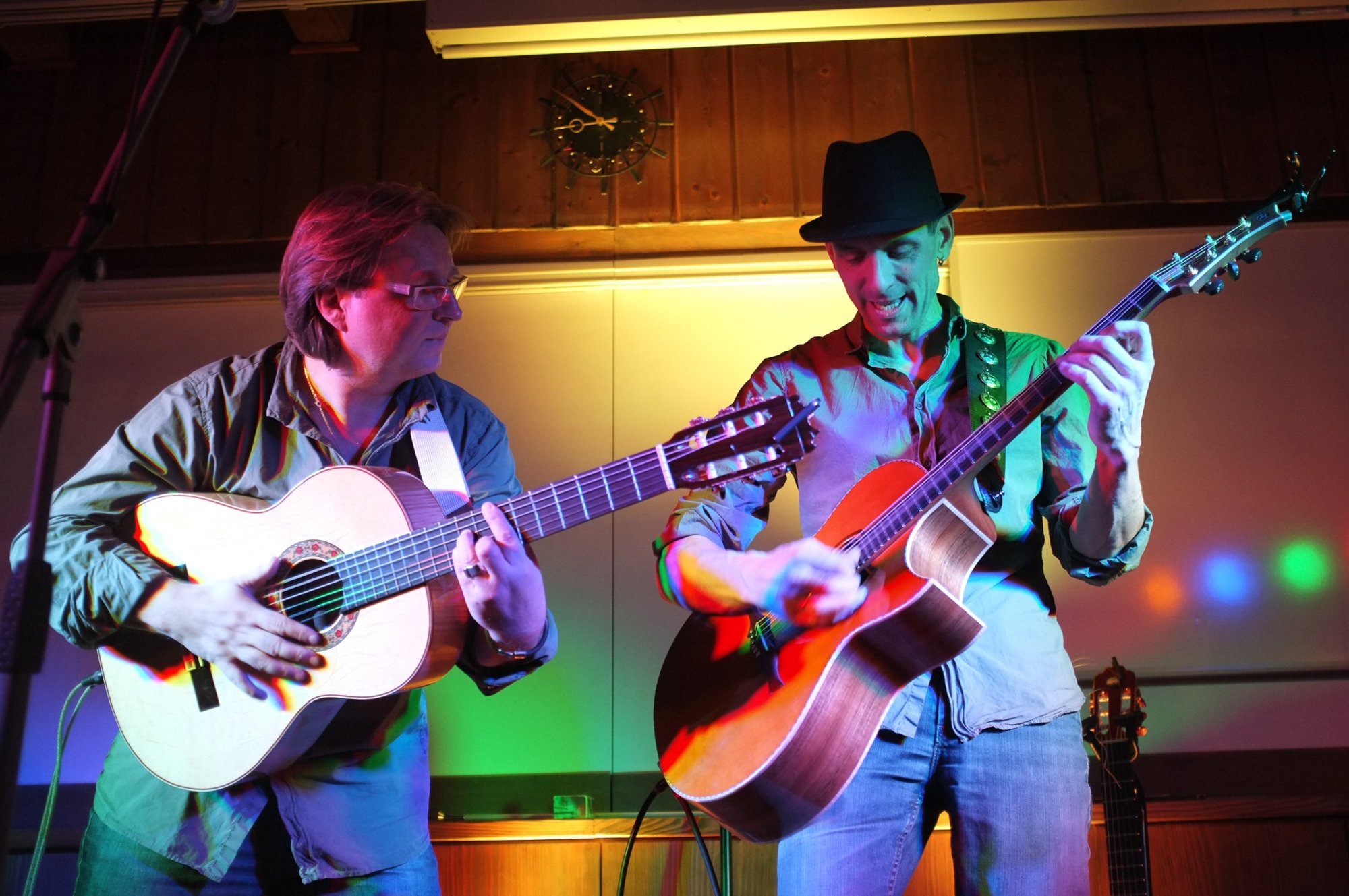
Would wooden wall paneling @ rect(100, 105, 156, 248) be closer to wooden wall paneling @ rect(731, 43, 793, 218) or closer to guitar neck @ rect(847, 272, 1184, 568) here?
wooden wall paneling @ rect(731, 43, 793, 218)

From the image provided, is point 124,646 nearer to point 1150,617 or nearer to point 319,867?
point 319,867

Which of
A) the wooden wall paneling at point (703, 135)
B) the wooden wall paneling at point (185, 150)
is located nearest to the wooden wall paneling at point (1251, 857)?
the wooden wall paneling at point (703, 135)

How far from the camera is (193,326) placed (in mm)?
5309

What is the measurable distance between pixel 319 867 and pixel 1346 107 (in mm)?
5359

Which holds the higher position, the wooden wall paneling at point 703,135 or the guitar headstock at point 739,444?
the wooden wall paneling at point 703,135

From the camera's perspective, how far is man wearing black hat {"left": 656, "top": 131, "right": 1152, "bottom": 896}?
2.03 metres

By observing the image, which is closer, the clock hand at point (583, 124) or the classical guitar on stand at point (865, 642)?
the classical guitar on stand at point (865, 642)

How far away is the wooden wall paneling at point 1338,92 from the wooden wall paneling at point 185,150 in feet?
17.4

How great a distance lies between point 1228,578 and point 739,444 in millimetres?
3381

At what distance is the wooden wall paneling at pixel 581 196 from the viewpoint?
17.0 feet

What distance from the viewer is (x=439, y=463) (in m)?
2.38

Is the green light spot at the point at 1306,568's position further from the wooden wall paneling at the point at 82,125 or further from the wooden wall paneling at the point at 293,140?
the wooden wall paneling at the point at 82,125

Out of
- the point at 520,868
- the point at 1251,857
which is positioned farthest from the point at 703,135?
the point at 1251,857

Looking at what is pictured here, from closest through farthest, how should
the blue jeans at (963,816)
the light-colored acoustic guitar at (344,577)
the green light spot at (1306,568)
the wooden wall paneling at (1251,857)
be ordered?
the blue jeans at (963,816)
the light-colored acoustic guitar at (344,577)
the wooden wall paneling at (1251,857)
the green light spot at (1306,568)
